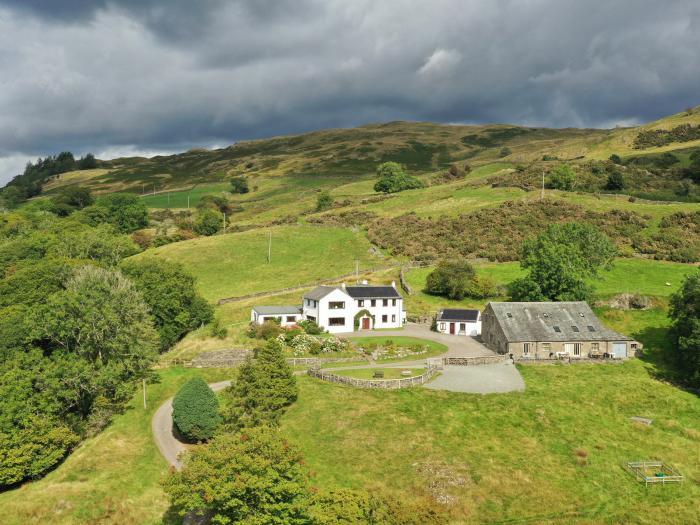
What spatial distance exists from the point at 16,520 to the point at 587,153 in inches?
7338

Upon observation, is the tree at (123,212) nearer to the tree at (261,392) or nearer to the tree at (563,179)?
the tree at (261,392)

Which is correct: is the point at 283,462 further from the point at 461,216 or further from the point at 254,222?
the point at 254,222

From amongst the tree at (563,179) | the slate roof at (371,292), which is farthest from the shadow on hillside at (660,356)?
the tree at (563,179)

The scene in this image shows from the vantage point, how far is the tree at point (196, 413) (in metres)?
41.4

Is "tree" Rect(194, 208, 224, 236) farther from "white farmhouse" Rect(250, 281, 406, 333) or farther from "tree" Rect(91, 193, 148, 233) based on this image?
"white farmhouse" Rect(250, 281, 406, 333)

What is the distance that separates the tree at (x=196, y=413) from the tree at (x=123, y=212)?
112162 millimetres

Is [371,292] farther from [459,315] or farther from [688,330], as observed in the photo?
[688,330]

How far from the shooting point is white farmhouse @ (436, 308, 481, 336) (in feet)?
220

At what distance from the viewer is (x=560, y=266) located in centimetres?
6556

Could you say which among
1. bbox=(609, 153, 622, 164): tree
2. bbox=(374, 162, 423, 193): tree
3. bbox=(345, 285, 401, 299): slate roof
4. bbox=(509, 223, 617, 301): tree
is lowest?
bbox=(345, 285, 401, 299): slate roof

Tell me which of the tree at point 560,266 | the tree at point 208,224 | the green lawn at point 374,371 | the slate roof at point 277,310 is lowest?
the green lawn at point 374,371

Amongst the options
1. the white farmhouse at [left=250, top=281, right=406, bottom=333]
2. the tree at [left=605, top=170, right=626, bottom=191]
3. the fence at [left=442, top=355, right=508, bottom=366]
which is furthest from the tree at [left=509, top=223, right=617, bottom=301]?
the tree at [left=605, top=170, right=626, bottom=191]

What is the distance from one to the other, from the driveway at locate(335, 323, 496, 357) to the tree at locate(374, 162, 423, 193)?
99.0m

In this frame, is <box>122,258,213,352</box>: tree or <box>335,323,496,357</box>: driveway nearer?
<box>335,323,496,357</box>: driveway
